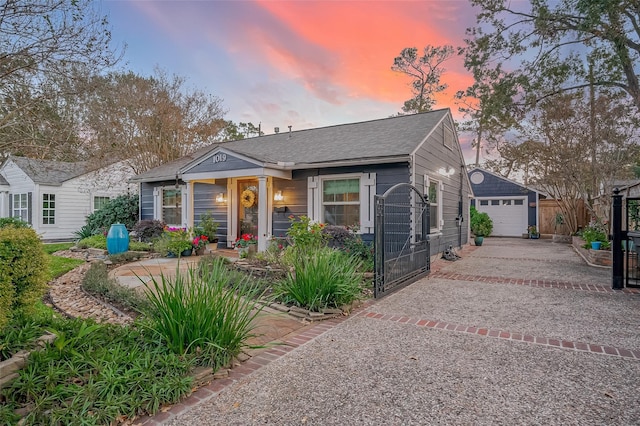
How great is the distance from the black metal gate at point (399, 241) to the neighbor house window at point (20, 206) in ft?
54.4

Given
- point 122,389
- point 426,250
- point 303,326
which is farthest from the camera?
point 426,250

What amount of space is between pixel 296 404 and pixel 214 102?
649 inches

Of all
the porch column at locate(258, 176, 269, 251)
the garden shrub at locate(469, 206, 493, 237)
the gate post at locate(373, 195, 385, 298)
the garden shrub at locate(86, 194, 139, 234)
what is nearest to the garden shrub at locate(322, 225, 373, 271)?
the gate post at locate(373, 195, 385, 298)

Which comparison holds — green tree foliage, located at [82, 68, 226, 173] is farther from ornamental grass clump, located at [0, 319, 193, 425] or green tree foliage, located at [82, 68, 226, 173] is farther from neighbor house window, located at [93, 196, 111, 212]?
ornamental grass clump, located at [0, 319, 193, 425]

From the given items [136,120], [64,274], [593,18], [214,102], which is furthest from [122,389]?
[214,102]

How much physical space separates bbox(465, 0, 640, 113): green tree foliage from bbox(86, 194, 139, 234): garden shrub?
13.0 metres

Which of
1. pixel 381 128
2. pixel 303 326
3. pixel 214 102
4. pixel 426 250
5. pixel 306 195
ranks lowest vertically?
pixel 303 326

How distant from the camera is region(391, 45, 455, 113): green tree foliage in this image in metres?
22.2

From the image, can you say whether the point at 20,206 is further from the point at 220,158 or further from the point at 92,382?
the point at 92,382

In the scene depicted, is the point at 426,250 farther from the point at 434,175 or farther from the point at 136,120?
the point at 136,120

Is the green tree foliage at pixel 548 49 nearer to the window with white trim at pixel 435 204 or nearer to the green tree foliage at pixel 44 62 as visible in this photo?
the window with white trim at pixel 435 204

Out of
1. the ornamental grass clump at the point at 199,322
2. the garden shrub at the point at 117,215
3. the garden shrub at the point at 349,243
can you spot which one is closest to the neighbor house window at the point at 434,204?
the garden shrub at the point at 349,243

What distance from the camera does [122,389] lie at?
91.4 inches

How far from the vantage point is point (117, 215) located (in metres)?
13.2
